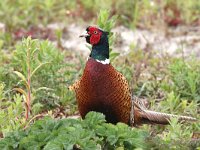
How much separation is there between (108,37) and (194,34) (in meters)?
3.56

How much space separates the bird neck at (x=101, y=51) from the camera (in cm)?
616

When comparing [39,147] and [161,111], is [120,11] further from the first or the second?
[39,147]

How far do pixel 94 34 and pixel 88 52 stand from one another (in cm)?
319

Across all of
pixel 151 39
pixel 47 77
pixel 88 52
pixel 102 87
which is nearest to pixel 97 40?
pixel 102 87

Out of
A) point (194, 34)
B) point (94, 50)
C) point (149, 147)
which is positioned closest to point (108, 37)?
point (94, 50)

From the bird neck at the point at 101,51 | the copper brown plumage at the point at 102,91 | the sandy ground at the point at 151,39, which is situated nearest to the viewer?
the copper brown plumage at the point at 102,91

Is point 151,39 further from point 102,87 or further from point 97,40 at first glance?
point 102,87

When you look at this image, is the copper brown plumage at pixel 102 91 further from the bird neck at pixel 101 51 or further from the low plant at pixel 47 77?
the low plant at pixel 47 77

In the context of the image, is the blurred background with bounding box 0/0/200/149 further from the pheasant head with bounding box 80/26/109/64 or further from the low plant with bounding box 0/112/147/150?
the pheasant head with bounding box 80/26/109/64

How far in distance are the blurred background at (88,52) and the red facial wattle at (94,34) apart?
1.58 feet

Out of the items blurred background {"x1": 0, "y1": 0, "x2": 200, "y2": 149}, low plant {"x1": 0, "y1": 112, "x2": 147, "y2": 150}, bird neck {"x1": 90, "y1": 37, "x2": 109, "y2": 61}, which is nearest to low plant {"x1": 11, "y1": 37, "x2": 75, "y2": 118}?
blurred background {"x1": 0, "y1": 0, "x2": 200, "y2": 149}

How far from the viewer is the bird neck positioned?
Answer: 20.2 feet

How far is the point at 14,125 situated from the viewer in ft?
19.4

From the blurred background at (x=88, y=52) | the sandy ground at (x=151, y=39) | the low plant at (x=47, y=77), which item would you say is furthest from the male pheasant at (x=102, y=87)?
the sandy ground at (x=151, y=39)
